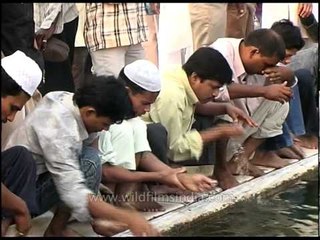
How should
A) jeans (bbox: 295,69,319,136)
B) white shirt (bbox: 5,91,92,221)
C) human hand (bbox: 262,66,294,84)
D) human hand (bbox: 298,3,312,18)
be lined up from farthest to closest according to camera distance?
human hand (bbox: 298,3,312,18), jeans (bbox: 295,69,319,136), human hand (bbox: 262,66,294,84), white shirt (bbox: 5,91,92,221)

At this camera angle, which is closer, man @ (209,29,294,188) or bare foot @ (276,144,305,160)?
man @ (209,29,294,188)

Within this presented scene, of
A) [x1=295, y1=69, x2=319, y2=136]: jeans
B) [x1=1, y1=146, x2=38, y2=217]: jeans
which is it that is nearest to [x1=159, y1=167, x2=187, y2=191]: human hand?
[x1=1, y1=146, x2=38, y2=217]: jeans

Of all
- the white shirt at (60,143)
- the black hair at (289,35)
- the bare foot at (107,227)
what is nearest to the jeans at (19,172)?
the white shirt at (60,143)

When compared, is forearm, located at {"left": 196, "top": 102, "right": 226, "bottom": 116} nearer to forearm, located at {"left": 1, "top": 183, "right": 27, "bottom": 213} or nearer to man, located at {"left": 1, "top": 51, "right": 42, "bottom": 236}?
man, located at {"left": 1, "top": 51, "right": 42, "bottom": 236}

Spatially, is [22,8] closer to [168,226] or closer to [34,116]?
[34,116]

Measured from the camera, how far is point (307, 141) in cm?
512

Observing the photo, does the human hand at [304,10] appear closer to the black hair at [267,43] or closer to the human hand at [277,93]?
the black hair at [267,43]

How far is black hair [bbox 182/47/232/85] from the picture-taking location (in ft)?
12.1

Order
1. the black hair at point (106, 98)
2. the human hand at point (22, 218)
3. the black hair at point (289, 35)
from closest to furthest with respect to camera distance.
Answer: the human hand at point (22, 218) → the black hair at point (106, 98) → the black hair at point (289, 35)

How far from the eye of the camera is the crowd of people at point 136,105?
111 inches

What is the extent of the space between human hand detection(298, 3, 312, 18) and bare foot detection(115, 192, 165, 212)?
2437 millimetres

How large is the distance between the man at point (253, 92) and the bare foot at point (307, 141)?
26.1 inches

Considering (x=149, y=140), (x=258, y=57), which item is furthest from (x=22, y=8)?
(x=258, y=57)

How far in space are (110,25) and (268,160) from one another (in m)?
1.34
